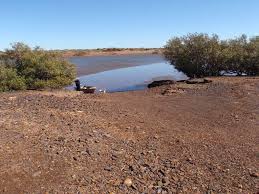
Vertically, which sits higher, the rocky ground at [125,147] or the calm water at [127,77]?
the rocky ground at [125,147]

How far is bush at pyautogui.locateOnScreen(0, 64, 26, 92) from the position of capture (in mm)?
17781

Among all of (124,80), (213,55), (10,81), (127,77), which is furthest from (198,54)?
(10,81)

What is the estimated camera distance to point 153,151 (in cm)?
805

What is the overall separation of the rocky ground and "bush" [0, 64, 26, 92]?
501 cm

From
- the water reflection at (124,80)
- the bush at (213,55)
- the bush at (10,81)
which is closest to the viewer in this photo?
the bush at (10,81)

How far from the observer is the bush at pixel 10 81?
17.8 meters

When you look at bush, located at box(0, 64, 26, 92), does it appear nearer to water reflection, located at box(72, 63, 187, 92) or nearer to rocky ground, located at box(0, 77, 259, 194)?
rocky ground, located at box(0, 77, 259, 194)

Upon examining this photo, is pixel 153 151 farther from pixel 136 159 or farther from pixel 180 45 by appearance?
pixel 180 45

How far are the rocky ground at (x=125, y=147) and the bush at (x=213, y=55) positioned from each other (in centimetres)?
1163

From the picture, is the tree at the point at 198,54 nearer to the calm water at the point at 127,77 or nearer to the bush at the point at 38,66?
the calm water at the point at 127,77

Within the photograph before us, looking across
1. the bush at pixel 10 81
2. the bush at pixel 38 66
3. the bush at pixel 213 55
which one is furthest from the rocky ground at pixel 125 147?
the bush at pixel 213 55

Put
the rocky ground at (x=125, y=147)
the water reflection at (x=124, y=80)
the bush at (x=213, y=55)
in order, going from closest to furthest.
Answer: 1. the rocky ground at (x=125, y=147)
2. the bush at (x=213, y=55)
3. the water reflection at (x=124, y=80)

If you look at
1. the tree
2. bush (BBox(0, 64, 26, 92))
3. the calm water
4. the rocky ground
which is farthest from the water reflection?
the rocky ground

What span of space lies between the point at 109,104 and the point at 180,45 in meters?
13.6
